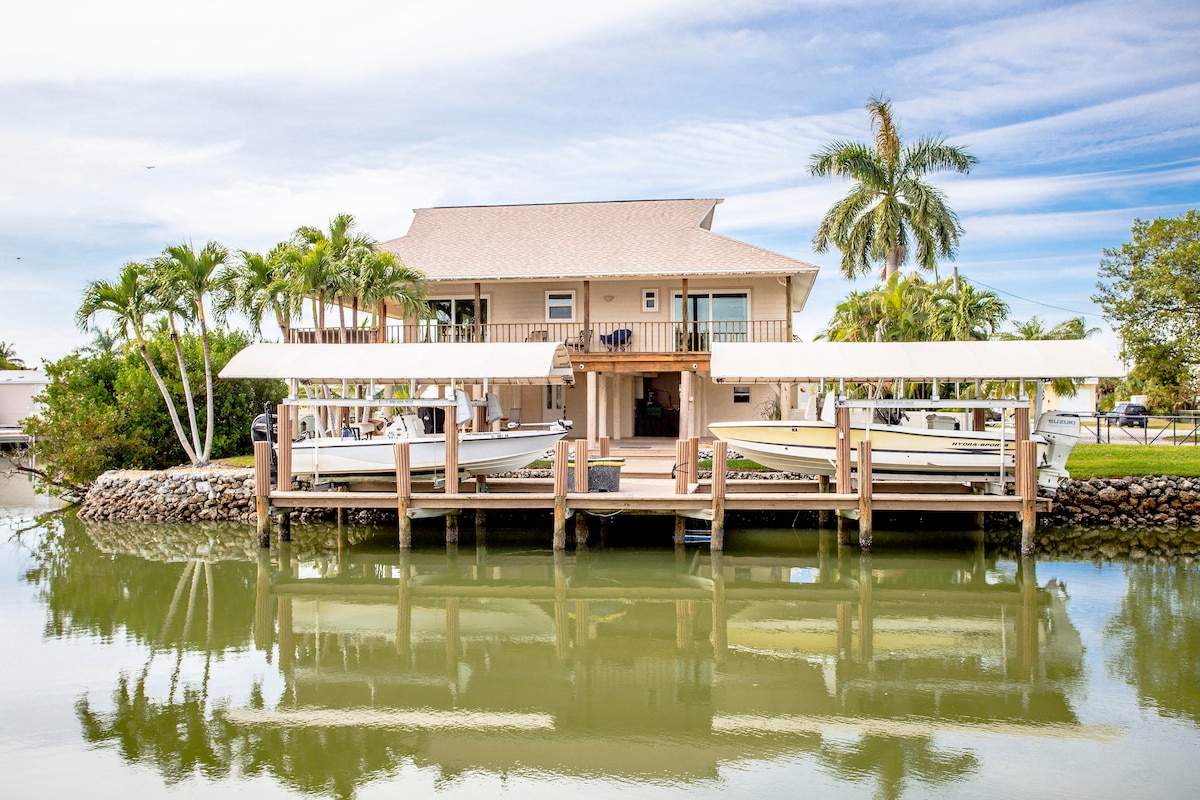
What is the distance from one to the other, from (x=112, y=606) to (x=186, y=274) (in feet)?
34.0

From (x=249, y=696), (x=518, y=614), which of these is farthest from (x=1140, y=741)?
(x=249, y=696)

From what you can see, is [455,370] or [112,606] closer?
[112,606]

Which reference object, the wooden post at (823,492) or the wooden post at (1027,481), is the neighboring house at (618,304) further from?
the wooden post at (1027,481)

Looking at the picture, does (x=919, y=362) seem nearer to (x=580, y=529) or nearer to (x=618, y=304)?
(x=580, y=529)

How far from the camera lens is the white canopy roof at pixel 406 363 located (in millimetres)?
15867

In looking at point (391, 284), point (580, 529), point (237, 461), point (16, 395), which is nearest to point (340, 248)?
point (391, 284)

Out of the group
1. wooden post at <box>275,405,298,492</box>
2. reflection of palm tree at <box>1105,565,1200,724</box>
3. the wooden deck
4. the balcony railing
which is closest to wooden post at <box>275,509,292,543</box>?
the wooden deck

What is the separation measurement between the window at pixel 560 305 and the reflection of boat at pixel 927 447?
434 inches

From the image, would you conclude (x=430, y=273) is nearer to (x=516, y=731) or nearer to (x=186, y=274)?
(x=186, y=274)

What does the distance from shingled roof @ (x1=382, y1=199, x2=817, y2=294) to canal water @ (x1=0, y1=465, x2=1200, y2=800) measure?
10357 millimetres

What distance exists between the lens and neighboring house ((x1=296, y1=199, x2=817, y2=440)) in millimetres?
24270

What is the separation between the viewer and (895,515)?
719 inches

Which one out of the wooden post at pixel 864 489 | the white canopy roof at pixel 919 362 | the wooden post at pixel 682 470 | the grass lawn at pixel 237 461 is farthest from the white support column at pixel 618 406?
the wooden post at pixel 864 489

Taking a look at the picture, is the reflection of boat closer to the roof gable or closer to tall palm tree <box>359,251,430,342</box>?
the roof gable
